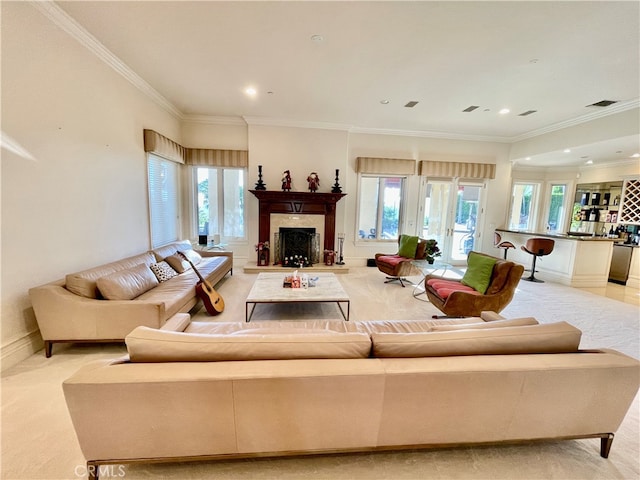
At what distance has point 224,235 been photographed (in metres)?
5.76

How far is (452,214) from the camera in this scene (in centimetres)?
629

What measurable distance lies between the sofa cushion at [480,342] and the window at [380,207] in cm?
472

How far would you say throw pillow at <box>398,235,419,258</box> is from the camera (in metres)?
4.93

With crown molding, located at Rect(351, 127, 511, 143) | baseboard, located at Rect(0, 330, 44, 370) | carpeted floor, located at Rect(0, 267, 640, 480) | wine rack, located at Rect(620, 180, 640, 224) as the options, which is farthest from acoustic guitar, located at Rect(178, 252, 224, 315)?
wine rack, located at Rect(620, 180, 640, 224)

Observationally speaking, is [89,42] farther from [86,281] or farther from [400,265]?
[400,265]

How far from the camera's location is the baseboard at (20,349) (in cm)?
214

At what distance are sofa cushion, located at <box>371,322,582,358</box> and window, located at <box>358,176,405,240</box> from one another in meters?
4.72

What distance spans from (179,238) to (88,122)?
A: 2.79 m

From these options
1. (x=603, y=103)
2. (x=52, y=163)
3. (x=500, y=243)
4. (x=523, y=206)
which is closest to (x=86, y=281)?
(x=52, y=163)

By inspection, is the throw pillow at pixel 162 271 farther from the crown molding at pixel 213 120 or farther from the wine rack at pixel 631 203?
the wine rack at pixel 631 203

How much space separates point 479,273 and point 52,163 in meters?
4.62

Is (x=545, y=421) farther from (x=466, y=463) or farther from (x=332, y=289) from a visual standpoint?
(x=332, y=289)

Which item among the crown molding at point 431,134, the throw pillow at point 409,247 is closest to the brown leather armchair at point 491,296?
the throw pillow at point 409,247

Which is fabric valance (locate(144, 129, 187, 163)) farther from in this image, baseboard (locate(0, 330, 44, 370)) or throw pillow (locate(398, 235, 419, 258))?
throw pillow (locate(398, 235, 419, 258))
